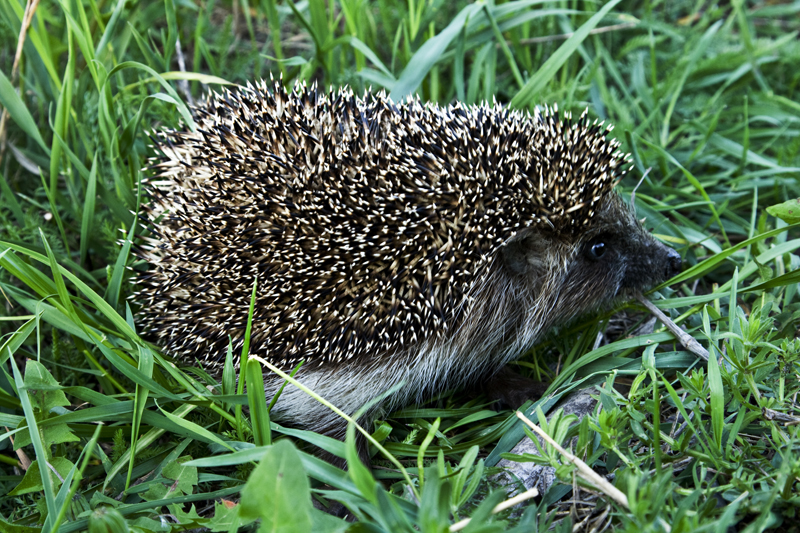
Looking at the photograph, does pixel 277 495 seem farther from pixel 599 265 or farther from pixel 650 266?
pixel 650 266

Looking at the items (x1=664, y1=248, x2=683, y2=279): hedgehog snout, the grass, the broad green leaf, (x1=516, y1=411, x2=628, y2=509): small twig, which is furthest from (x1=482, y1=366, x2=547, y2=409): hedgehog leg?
the broad green leaf

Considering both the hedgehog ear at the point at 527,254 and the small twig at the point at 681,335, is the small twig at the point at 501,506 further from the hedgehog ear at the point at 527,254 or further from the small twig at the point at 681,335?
the hedgehog ear at the point at 527,254

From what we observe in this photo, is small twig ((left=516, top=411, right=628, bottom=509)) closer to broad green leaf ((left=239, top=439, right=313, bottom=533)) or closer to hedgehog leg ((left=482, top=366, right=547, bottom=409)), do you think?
broad green leaf ((left=239, top=439, right=313, bottom=533))

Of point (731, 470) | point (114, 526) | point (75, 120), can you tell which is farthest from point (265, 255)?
point (731, 470)

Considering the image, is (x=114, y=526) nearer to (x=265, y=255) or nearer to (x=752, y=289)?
(x=265, y=255)

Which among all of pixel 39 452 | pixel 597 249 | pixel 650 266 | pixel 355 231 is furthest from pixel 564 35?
pixel 39 452
